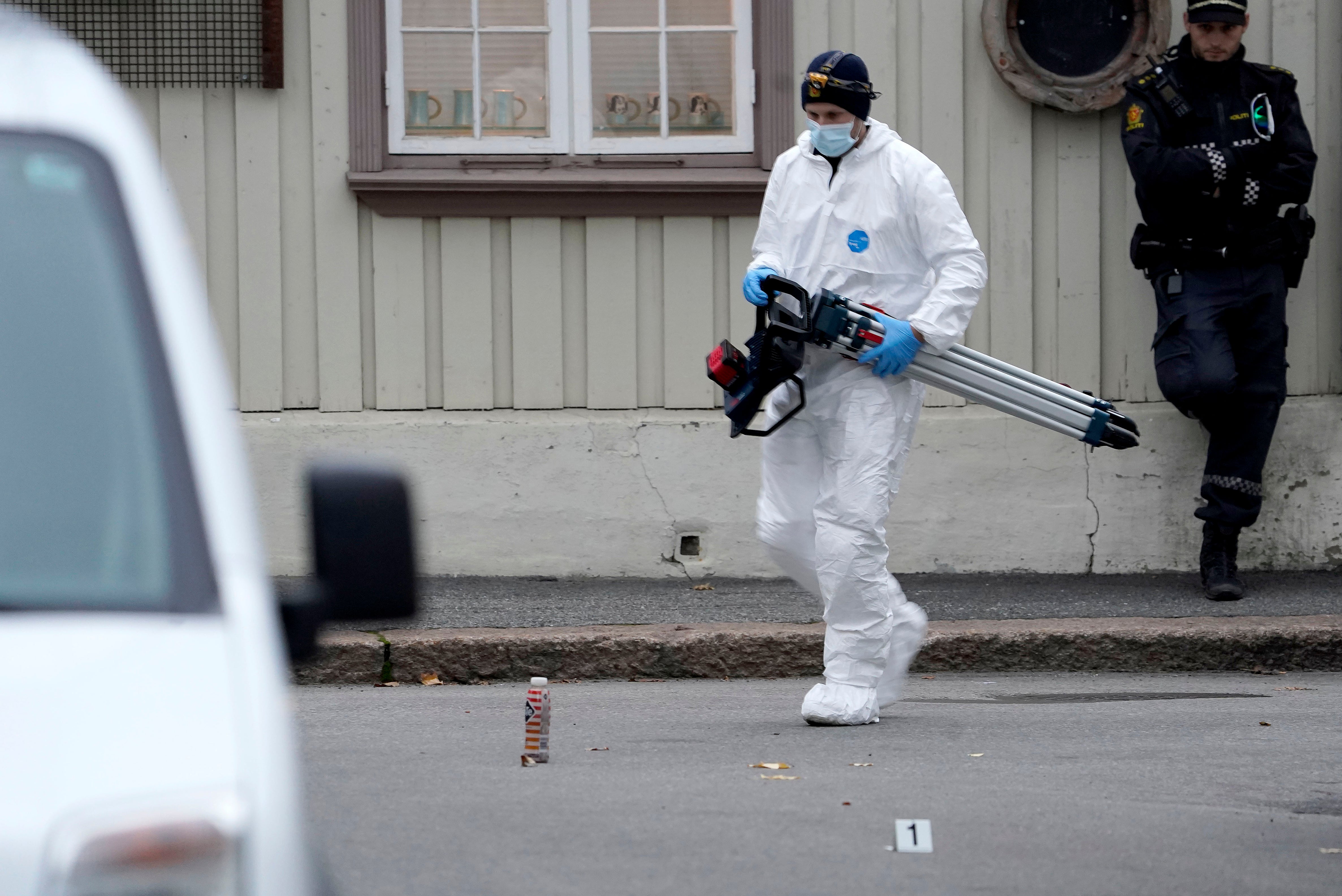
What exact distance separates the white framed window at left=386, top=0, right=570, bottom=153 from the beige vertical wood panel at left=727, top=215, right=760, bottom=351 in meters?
0.95

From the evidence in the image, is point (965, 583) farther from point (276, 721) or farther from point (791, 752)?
point (276, 721)

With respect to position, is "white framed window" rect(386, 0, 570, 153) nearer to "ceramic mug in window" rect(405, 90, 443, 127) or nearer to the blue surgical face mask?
"ceramic mug in window" rect(405, 90, 443, 127)

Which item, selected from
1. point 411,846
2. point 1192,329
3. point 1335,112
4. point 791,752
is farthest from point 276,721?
point 1335,112

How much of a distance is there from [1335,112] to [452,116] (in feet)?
14.0

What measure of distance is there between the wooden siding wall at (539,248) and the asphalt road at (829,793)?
228 centimetres

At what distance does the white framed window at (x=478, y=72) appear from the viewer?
8758mm

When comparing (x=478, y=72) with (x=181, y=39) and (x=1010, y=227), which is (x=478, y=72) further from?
(x=1010, y=227)

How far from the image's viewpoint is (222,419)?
6.92 ft

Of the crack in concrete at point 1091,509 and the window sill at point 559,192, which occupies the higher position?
the window sill at point 559,192

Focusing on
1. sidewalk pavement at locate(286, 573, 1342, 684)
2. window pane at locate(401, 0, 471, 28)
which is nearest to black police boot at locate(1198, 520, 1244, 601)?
sidewalk pavement at locate(286, 573, 1342, 684)

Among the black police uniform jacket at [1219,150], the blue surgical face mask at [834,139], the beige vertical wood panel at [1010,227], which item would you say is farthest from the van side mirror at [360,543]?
the beige vertical wood panel at [1010,227]

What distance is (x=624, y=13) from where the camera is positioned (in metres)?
8.82

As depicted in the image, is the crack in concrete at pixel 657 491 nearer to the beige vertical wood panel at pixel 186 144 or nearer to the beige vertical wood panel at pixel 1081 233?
the beige vertical wood panel at pixel 1081 233

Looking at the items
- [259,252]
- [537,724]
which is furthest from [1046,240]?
[537,724]
